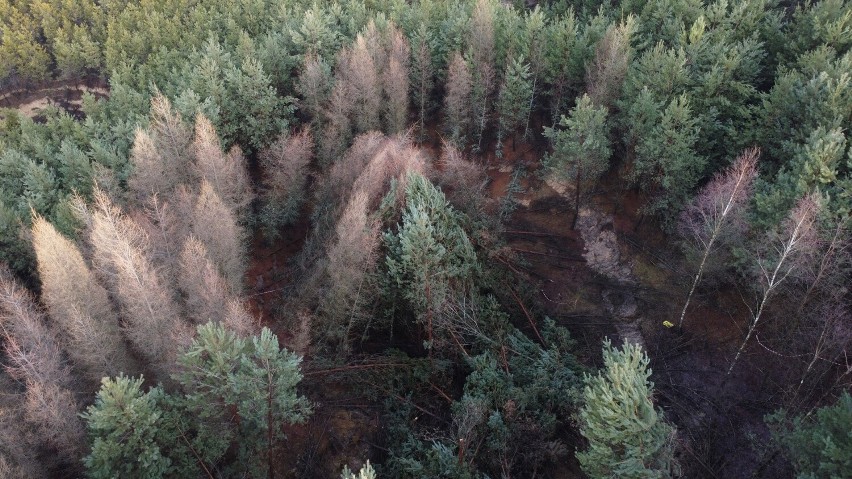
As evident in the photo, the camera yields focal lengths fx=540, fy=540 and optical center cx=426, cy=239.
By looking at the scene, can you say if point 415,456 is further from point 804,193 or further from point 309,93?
point 309,93

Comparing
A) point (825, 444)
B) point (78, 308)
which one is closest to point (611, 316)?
point (825, 444)

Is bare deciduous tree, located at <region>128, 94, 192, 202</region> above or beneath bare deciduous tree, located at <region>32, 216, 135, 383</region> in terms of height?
above

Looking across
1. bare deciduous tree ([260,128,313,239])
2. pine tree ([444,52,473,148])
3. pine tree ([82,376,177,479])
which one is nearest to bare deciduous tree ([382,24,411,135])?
pine tree ([444,52,473,148])

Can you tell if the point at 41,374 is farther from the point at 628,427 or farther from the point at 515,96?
the point at 515,96

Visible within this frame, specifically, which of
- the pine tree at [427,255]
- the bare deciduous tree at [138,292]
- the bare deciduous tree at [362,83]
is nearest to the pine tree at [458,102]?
the bare deciduous tree at [362,83]

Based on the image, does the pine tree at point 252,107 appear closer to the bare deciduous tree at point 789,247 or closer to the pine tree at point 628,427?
the pine tree at point 628,427

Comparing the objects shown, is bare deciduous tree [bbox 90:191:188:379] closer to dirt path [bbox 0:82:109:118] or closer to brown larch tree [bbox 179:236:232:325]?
brown larch tree [bbox 179:236:232:325]
